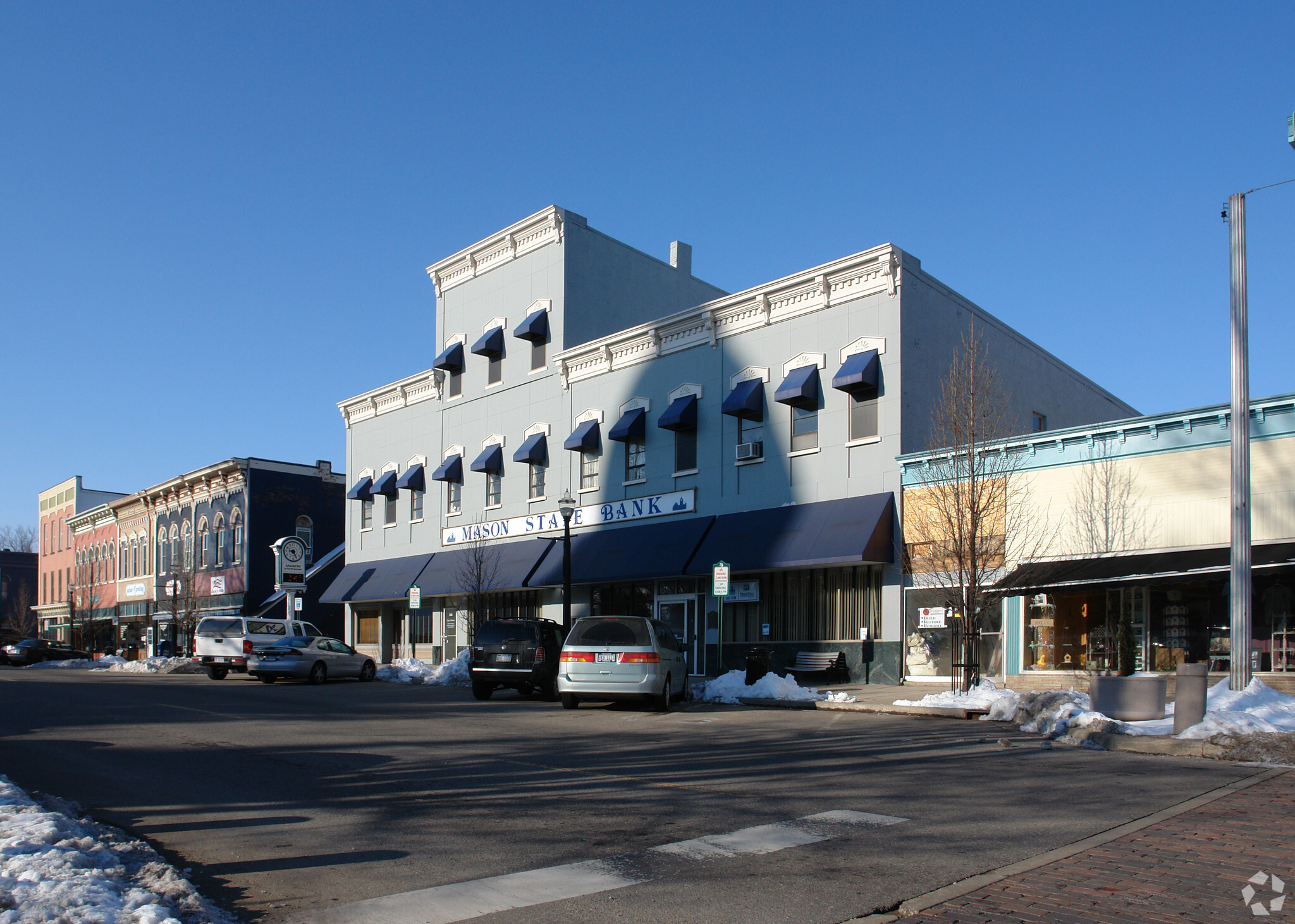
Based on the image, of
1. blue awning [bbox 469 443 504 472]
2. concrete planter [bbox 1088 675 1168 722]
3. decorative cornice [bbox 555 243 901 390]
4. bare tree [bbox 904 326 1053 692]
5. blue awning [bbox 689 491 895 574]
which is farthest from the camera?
blue awning [bbox 469 443 504 472]

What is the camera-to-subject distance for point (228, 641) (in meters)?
30.7

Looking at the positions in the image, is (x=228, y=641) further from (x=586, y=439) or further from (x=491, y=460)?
(x=586, y=439)

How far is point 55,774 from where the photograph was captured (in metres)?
10.6

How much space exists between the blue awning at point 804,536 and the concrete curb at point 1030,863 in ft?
45.8

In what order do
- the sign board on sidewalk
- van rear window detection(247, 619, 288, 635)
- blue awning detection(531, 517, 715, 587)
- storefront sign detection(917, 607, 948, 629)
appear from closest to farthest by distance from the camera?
the sign board on sidewalk
storefront sign detection(917, 607, 948, 629)
blue awning detection(531, 517, 715, 587)
van rear window detection(247, 619, 288, 635)

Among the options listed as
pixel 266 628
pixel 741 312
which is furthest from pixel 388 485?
pixel 741 312

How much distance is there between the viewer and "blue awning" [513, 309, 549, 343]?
34.1 metres

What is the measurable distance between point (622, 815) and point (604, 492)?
76.5 feet

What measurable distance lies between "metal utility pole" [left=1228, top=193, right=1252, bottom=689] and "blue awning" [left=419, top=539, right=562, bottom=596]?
19.6 metres

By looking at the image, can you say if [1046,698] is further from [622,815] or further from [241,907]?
[241,907]

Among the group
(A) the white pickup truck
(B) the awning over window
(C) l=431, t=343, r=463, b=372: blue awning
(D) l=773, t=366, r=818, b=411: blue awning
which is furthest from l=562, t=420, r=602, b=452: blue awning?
(A) the white pickup truck

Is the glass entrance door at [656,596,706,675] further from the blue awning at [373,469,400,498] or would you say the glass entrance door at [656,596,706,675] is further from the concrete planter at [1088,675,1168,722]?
the blue awning at [373,469,400,498]

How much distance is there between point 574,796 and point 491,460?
1038 inches

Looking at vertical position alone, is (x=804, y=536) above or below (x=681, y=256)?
below
